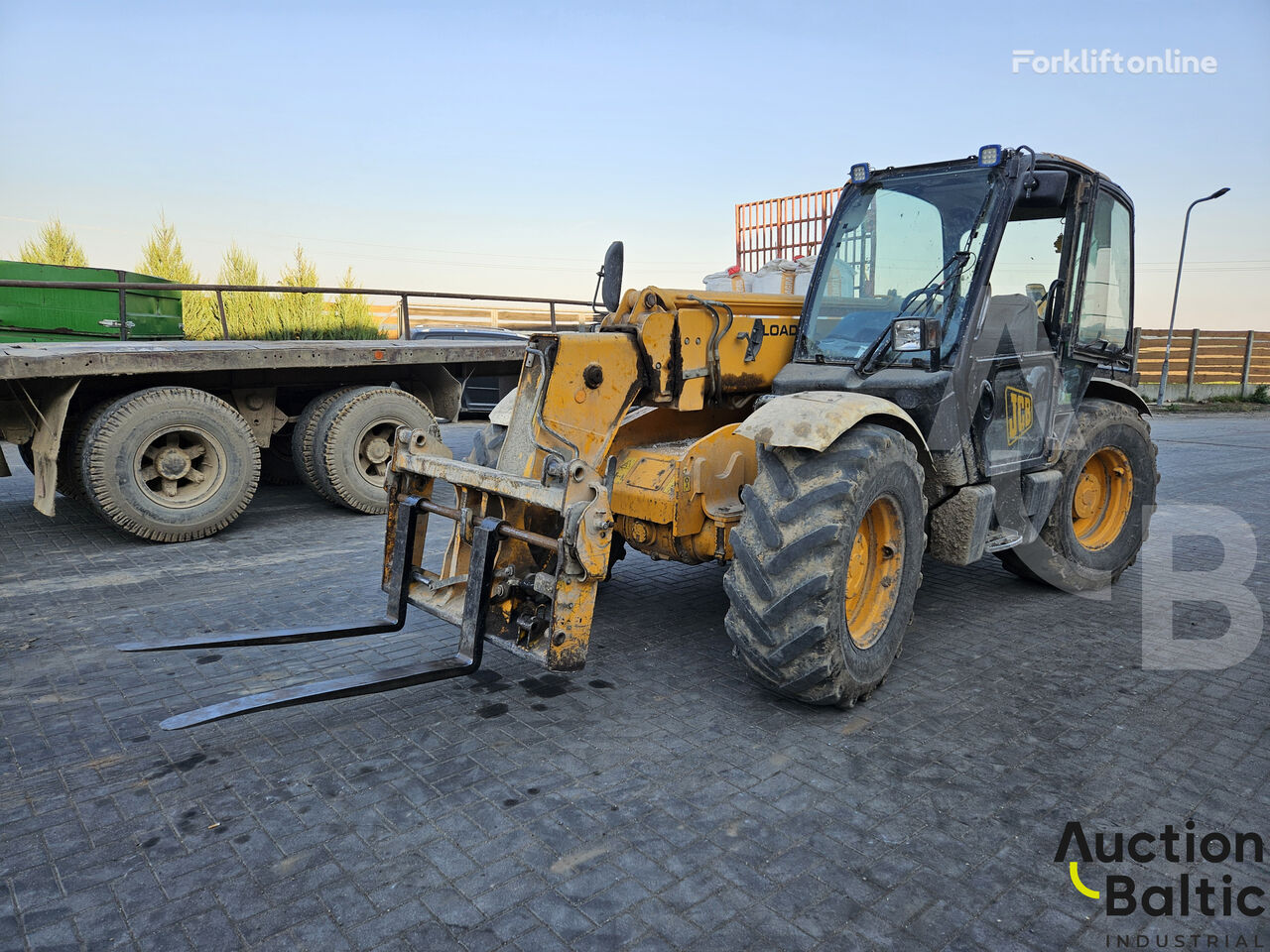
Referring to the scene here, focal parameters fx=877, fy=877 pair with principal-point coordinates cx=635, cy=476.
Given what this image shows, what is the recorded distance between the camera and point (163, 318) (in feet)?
43.5

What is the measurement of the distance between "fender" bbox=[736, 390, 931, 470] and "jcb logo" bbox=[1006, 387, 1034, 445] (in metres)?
1.14

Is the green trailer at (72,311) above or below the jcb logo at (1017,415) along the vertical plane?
above

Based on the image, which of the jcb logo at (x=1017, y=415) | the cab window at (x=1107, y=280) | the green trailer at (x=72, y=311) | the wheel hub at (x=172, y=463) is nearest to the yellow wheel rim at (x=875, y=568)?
the jcb logo at (x=1017, y=415)

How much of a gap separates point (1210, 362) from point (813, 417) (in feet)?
95.0

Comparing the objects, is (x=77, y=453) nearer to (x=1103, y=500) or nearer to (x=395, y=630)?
(x=395, y=630)

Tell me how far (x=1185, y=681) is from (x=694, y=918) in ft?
10.3

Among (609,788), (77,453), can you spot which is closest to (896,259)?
(609,788)

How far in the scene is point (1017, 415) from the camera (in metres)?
5.14

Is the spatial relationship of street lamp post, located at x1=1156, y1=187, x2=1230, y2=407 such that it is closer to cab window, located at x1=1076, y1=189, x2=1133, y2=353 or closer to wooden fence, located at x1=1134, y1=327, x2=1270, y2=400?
wooden fence, located at x1=1134, y1=327, x2=1270, y2=400

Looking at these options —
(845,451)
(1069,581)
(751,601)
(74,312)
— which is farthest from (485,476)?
(74,312)

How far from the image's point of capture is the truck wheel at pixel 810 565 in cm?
365

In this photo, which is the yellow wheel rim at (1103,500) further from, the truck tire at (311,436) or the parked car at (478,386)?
the parked car at (478,386)

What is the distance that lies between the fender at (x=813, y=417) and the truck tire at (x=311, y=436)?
5637mm

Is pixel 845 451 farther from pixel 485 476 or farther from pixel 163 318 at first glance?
pixel 163 318
